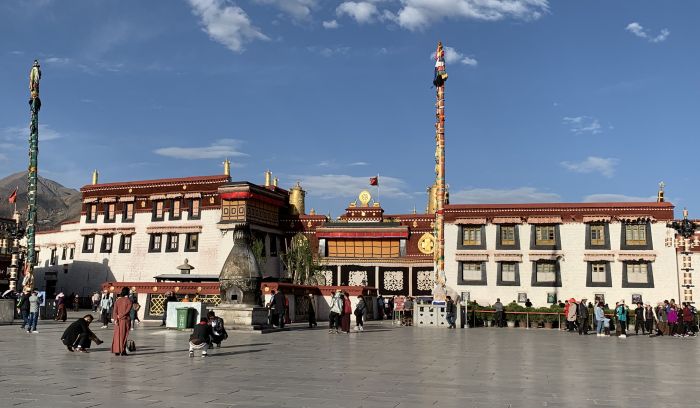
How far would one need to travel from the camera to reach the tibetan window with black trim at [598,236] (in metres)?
42.9

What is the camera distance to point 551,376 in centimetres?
1266

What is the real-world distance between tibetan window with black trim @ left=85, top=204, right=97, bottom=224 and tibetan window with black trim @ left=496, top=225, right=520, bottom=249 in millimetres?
33673

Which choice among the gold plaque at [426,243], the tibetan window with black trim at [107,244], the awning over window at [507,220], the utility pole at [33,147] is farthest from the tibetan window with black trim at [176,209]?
the awning over window at [507,220]

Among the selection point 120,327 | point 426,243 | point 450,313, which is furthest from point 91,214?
point 120,327

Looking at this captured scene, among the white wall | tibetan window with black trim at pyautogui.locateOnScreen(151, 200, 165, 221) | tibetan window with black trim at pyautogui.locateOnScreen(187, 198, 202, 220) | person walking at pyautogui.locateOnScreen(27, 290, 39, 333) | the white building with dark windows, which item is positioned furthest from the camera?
tibetan window with black trim at pyautogui.locateOnScreen(151, 200, 165, 221)

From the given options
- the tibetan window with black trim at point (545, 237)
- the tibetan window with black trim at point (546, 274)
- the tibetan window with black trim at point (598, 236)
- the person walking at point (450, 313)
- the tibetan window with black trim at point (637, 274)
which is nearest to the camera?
the person walking at point (450, 313)

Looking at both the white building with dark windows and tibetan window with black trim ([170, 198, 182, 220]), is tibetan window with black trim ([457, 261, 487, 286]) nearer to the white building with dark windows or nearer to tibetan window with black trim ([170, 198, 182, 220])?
the white building with dark windows

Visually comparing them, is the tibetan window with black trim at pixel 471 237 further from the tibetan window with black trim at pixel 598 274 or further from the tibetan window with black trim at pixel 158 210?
the tibetan window with black trim at pixel 158 210

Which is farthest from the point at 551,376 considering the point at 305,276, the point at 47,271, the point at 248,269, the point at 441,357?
the point at 47,271

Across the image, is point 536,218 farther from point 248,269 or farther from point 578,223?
point 248,269

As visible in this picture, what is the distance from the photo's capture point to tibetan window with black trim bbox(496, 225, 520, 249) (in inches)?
1748

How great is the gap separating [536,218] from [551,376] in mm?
32956

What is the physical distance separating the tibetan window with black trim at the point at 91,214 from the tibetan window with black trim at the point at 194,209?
9.94 metres

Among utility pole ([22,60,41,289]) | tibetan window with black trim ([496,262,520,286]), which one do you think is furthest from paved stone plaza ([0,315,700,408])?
tibetan window with black trim ([496,262,520,286])
